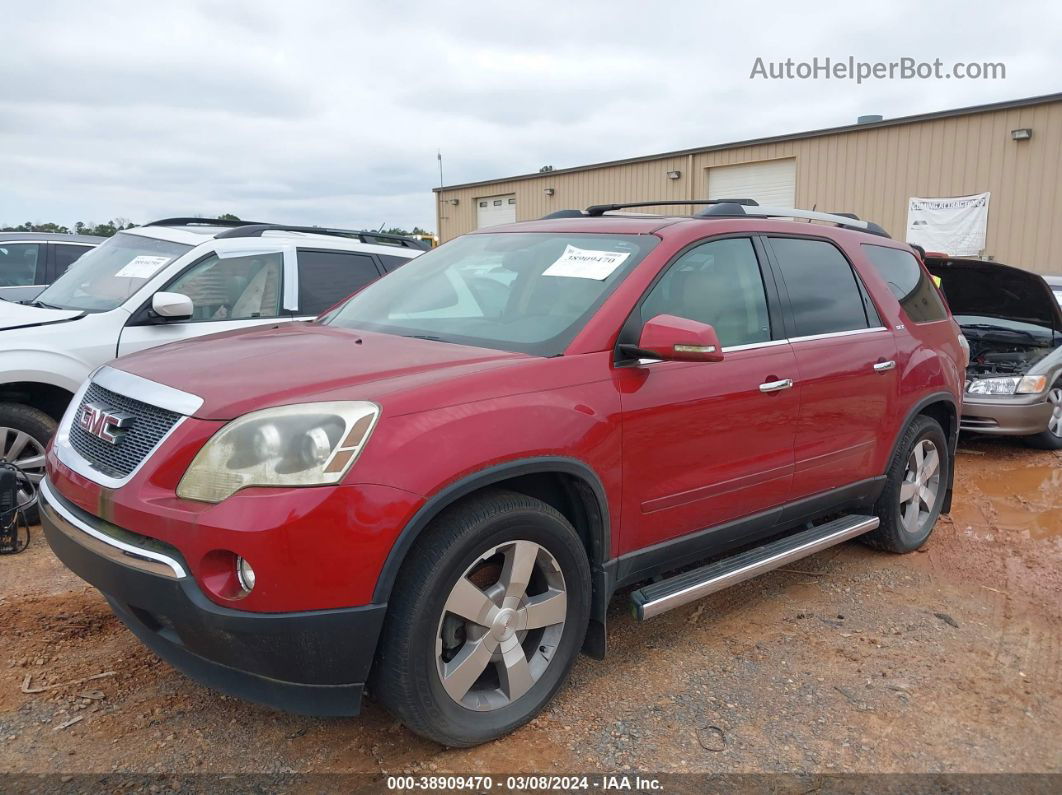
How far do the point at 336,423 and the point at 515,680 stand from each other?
3.59 ft

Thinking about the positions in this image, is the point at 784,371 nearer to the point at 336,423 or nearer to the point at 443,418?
the point at 443,418

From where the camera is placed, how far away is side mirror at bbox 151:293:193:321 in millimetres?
4824

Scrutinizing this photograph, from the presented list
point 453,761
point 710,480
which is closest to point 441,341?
point 710,480

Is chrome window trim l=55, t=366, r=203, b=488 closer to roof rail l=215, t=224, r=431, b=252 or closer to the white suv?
the white suv

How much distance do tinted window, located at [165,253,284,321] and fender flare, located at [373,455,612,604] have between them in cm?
345

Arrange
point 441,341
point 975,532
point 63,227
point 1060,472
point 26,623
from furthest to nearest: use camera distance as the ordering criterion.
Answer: point 63,227
point 1060,472
point 975,532
point 26,623
point 441,341

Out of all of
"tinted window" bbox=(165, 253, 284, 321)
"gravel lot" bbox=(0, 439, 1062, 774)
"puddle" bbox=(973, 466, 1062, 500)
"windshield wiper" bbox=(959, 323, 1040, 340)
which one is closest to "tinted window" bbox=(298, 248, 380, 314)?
"tinted window" bbox=(165, 253, 284, 321)

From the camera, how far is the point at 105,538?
8.14 feet

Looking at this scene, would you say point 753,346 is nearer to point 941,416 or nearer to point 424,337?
point 424,337

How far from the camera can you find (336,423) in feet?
7.69

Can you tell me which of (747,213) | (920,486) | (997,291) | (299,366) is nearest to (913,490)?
(920,486)

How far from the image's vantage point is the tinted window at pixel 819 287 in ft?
12.7

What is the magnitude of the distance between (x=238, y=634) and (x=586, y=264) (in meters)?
1.91

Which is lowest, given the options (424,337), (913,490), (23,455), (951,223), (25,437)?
(913,490)
